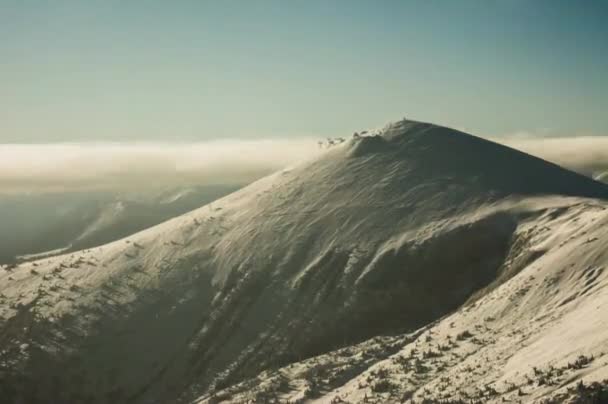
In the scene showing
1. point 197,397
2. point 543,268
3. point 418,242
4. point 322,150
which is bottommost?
point 197,397

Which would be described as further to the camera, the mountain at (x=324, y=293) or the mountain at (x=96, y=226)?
the mountain at (x=96, y=226)

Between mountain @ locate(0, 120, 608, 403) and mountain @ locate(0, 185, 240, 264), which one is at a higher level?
mountain @ locate(0, 185, 240, 264)

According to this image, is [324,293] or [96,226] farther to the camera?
[96,226]

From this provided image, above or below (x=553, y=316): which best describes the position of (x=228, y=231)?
above

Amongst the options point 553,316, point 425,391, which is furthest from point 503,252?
point 425,391

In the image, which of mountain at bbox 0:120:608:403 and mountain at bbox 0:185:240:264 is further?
mountain at bbox 0:185:240:264

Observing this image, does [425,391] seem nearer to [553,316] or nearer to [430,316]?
[553,316]

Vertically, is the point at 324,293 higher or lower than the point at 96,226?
lower

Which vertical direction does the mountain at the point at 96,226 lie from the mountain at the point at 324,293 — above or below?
above
